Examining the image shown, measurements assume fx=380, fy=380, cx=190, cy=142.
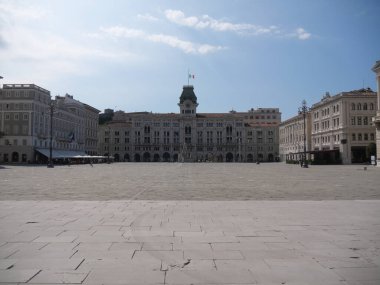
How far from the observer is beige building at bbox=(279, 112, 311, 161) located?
105m

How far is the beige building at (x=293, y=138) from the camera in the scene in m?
105

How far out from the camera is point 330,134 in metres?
88.4

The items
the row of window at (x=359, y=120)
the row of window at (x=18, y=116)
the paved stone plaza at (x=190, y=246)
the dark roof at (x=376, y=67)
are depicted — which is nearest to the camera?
the paved stone plaza at (x=190, y=246)

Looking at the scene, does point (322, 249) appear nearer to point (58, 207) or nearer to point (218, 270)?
point (218, 270)

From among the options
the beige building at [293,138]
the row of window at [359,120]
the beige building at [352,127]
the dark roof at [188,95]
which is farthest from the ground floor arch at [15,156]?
the dark roof at [188,95]

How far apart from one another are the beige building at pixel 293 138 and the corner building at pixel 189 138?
1649cm

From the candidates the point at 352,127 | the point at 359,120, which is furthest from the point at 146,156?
the point at 359,120

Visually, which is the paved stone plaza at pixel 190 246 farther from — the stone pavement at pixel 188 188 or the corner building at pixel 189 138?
the corner building at pixel 189 138

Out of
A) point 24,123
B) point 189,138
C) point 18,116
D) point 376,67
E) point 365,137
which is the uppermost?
point 376,67

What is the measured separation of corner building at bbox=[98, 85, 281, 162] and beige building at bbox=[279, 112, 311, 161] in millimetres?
16490

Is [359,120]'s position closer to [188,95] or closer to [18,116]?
[18,116]

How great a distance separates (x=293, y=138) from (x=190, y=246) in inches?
4436

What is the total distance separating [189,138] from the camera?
149 meters

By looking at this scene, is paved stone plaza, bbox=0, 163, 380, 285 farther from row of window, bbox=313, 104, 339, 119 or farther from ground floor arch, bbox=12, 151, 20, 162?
row of window, bbox=313, 104, 339, 119
